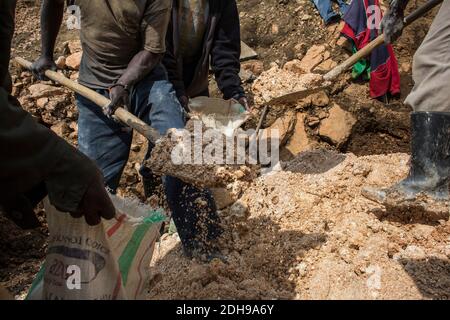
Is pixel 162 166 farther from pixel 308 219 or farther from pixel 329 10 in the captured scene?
pixel 329 10

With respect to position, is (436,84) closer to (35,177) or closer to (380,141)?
(35,177)

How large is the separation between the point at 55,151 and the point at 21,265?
97.6 inches

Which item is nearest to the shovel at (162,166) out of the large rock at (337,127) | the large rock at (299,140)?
the large rock at (299,140)

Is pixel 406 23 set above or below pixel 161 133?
above

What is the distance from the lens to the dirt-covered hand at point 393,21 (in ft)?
9.20

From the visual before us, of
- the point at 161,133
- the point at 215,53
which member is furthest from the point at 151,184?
the point at 215,53

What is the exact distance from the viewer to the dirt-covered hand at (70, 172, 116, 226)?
137 centimetres

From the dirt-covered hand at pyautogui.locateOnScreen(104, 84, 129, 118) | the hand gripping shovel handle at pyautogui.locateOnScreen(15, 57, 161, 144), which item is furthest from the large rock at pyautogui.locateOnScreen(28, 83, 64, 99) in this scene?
the dirt-covered hand at pyautogui.locateOnScreen(104, 84, 129, 118)

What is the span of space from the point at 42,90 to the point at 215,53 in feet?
7.16

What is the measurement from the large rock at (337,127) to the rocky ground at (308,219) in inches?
0.4

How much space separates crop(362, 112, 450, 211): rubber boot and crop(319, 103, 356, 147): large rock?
250cm

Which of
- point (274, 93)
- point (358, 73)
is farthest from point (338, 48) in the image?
point (274, 93)

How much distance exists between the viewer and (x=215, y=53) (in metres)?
3.35

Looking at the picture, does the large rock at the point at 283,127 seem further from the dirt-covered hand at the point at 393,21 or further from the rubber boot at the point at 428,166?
the rubber boot at the point at 428,166
